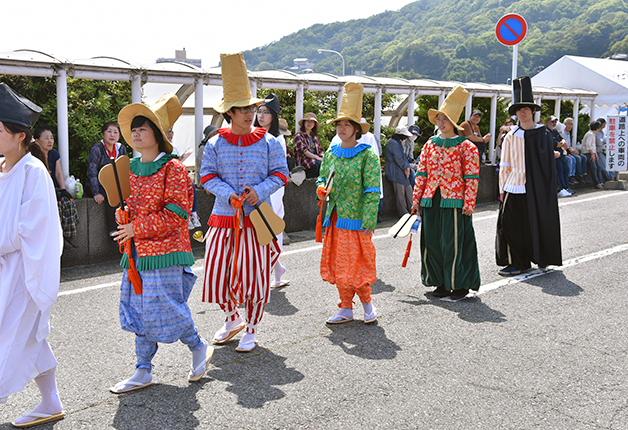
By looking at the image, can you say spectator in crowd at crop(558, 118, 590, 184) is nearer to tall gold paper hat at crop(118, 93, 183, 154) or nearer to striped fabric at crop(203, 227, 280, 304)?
striped fabric at crop(203, 227, 280, 304)

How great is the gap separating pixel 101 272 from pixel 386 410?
15.1 feet

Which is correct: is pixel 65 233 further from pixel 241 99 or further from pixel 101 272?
pixel 241 99

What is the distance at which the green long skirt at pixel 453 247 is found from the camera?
19.6 feet

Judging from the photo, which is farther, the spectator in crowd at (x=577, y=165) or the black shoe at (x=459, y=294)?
the spectator in crowd at (x=577, y=165)

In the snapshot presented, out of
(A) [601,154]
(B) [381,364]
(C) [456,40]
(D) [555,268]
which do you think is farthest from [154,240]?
(C) [456,40]

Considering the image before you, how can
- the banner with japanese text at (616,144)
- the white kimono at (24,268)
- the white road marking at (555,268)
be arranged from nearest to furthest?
1. the white kimono at (24,268)
2. the white road marking at (555,268)
3. the banner with japanese text at (616,144)

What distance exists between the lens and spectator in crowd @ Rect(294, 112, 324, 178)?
10305 mm

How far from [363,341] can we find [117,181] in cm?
221

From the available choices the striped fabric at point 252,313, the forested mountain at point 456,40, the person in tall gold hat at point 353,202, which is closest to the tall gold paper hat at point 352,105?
the person in tall gold hat at point 353,202

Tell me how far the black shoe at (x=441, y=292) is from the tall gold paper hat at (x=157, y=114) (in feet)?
10.7

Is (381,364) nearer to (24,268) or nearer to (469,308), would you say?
(469,308)

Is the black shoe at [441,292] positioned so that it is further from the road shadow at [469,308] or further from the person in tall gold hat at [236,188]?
the person in tall gold hat at [236,188]

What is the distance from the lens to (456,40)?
110000 millimetres

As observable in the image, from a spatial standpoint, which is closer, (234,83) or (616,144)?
(234,83)
